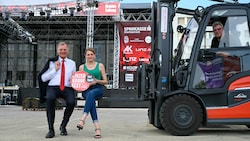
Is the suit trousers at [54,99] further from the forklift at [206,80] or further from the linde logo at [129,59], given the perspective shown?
the linde logo at [129,59]

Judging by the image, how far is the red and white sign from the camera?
20.5ft

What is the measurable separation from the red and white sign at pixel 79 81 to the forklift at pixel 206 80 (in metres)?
1.23

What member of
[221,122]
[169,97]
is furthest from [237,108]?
[169,97]

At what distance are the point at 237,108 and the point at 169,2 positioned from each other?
2391 mm

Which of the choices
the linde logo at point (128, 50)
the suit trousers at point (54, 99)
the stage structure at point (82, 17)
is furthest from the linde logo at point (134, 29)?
the suit trousers at point (54, 99)

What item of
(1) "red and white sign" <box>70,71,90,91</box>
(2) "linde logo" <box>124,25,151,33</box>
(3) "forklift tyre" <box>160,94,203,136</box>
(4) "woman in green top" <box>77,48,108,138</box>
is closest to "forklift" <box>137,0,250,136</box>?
(3) "forklift tyre" <box>160,94,203,136</box>

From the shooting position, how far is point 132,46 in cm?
3095

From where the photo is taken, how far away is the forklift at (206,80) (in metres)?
6.57

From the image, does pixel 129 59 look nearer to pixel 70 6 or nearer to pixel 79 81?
pixel 70 6

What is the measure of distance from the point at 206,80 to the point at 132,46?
24.3 meters

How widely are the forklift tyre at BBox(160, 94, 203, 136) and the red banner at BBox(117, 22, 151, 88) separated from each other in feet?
79.1

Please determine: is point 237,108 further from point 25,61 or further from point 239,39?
point 25,61

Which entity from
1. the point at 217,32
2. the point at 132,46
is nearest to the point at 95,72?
the point at 217,32

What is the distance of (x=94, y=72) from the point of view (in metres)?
6.44
